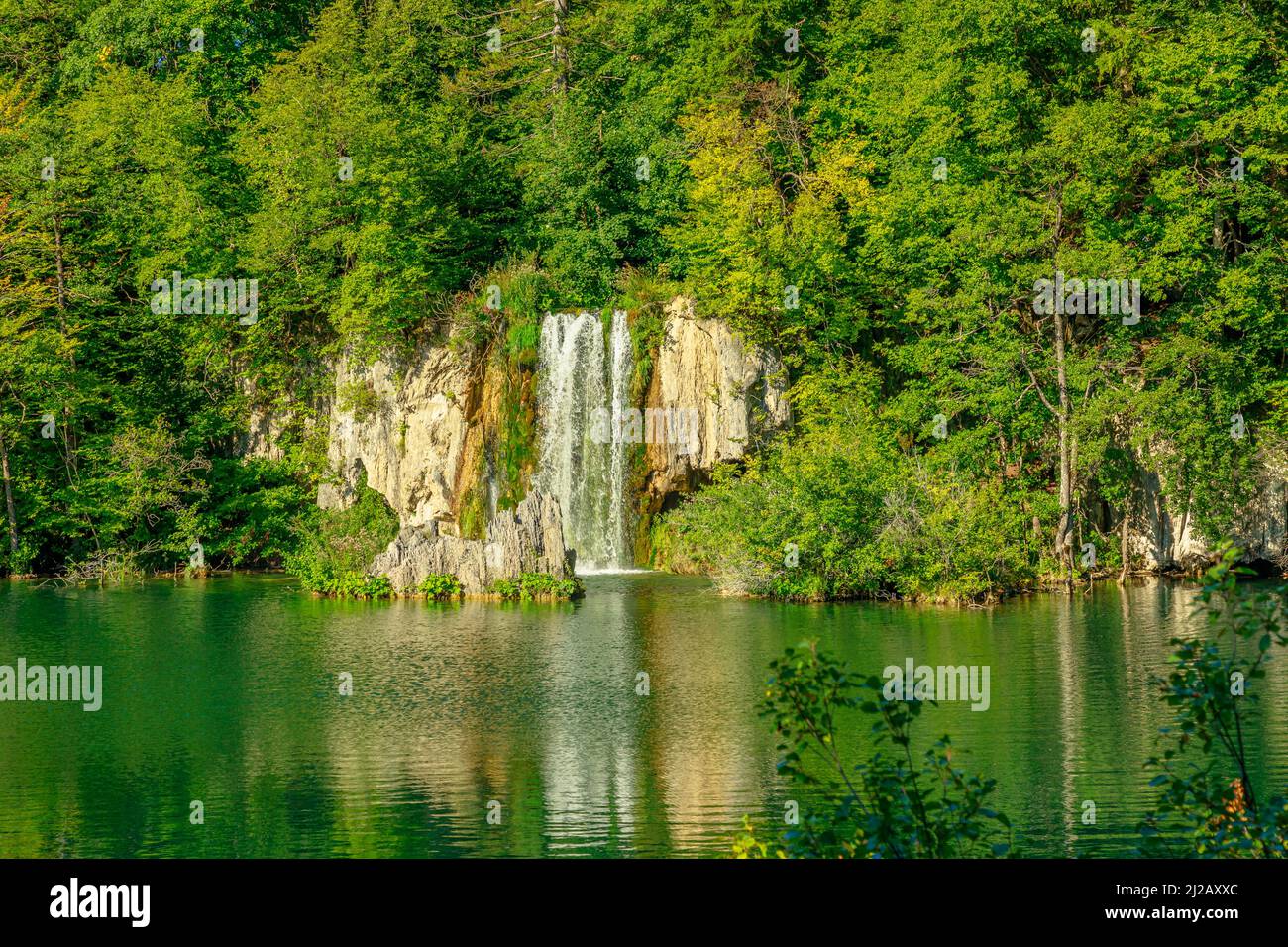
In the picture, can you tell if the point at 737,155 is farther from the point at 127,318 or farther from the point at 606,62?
the point at 127,318

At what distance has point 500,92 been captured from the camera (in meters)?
43.5

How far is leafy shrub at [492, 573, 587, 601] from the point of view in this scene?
28.4 meters

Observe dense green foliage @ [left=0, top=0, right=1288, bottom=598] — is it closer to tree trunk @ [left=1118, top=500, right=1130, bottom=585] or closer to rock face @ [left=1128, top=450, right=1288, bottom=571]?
tree trunk @ [left=1118, top=500, right=1130, bottom=585]

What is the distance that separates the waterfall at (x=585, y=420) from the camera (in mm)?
34688

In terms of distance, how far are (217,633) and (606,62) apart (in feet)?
73.4

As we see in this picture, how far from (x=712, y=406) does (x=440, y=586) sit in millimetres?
8996

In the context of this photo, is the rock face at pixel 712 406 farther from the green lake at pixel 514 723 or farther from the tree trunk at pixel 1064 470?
the green lake at pixel 514 723

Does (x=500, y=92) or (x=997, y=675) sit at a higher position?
(x=500, y=92)

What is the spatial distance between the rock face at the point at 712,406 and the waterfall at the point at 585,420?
0.88 metres

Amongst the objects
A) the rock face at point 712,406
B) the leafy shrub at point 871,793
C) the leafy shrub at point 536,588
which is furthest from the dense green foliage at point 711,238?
the leafy shrub at point 871,793

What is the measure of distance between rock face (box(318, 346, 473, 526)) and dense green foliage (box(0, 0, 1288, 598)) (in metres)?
0.74

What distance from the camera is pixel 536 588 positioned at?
93.7ft

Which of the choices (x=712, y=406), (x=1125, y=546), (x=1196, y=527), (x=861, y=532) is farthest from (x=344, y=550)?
(x=1196, y=527)
